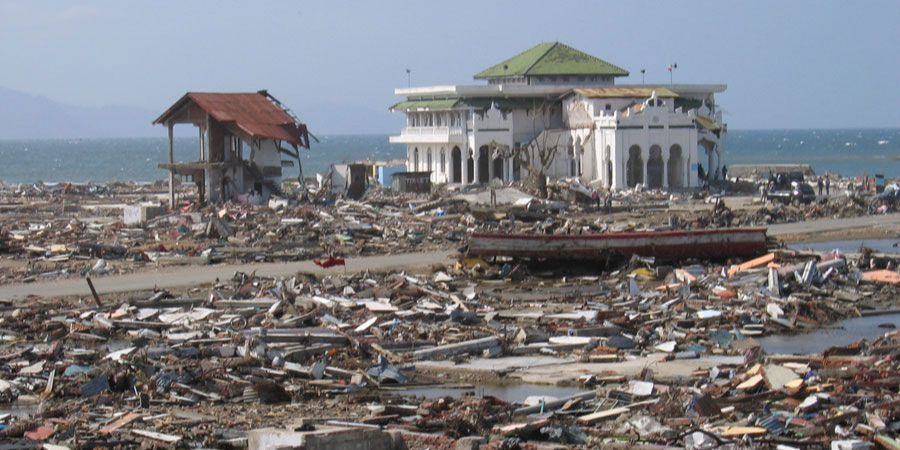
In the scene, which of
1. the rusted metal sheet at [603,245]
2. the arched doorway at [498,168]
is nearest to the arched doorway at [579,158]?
the arched doorway at [498,168]

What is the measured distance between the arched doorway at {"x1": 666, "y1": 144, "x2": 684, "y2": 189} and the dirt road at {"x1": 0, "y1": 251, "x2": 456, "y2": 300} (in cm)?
2778

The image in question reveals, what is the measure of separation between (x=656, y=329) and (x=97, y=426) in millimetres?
10595

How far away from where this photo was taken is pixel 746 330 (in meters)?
25.7

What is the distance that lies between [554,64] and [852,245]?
1249 inches

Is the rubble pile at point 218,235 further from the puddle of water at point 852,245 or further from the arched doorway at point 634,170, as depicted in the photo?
the arched doorway at point 634,170

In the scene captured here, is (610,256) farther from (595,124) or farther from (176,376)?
(595,124)

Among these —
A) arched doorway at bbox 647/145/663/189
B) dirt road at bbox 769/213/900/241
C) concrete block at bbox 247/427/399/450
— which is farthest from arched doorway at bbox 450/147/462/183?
concrete block at bbox 247/427/399/450

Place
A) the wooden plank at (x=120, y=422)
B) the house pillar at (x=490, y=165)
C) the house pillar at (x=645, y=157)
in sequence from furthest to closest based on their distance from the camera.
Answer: the house pillar at (x=490, y=165) → the house pillar at (x=645, y=157) → the wooden plank at (x=120, y=422)

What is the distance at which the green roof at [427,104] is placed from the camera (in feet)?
226

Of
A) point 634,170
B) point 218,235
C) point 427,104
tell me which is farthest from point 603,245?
point 427,104

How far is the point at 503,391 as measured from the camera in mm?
20906

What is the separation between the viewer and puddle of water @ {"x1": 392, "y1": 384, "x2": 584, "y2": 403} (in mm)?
20428

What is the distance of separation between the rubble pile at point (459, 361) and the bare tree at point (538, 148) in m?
31.6

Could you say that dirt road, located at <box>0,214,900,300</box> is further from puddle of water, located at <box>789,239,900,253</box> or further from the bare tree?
the bare tree
